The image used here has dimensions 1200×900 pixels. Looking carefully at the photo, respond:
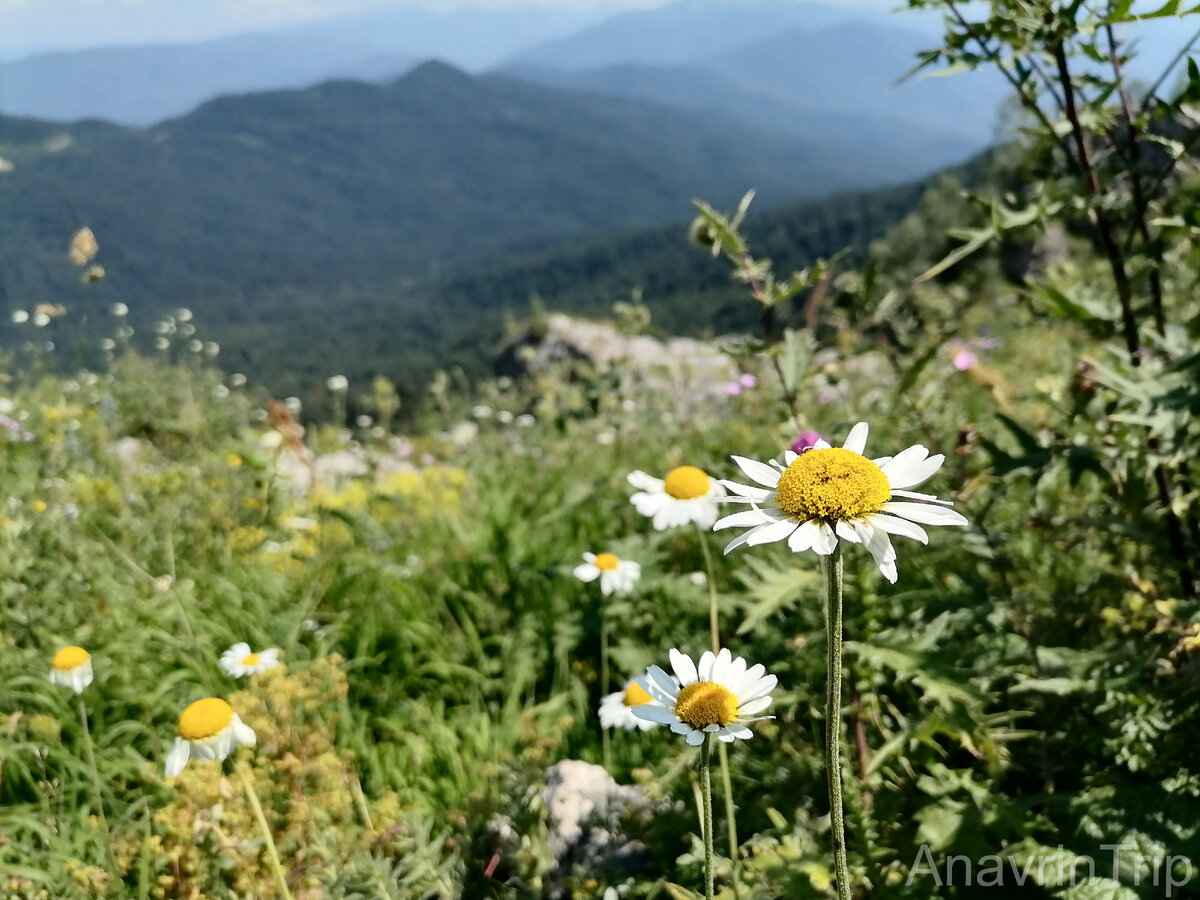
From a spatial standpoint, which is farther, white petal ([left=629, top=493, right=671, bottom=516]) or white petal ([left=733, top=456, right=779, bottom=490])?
white petal ([left=629, top=493, right=671, bottom=516])

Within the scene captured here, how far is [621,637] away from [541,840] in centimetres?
95

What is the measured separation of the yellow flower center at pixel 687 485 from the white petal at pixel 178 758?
1.04 metres

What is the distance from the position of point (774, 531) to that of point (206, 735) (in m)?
1.05

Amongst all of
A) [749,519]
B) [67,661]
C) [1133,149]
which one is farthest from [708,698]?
[1133,149]

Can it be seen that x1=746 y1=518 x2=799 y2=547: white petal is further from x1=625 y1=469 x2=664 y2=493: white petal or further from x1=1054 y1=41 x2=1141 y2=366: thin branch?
x1=1054 y1=41 x2=1141 y2=366: thin branch

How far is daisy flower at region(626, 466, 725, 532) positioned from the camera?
1.75m

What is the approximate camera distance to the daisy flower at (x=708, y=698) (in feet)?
3.25

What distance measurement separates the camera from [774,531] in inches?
32.9

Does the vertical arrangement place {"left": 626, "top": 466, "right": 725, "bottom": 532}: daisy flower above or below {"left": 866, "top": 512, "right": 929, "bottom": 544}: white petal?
below

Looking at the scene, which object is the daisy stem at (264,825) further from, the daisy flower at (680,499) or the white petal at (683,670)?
the daisy flower at (680,499)

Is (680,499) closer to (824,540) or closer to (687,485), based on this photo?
(687,485)

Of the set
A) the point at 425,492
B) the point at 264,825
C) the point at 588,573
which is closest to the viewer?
the point at 264,825

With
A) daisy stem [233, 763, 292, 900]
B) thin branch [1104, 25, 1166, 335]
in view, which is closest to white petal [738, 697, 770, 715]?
daisy stem [233, 763, 292, 900]

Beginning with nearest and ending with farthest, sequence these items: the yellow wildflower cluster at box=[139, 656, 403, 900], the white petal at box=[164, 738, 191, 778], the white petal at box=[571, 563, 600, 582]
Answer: the white petal at box=[164, 738, 191, 778] < the yellow wildflower cluster at box=[139, 656, 403, 900] < the white petal at box=[571, 563, 600, 582]
